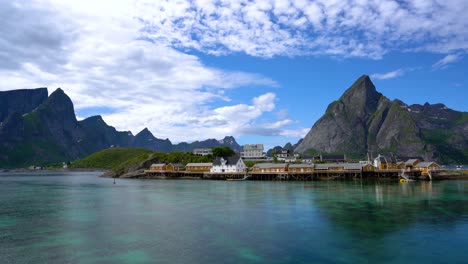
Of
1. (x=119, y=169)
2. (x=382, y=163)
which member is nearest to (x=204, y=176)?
(x=119, y=169)

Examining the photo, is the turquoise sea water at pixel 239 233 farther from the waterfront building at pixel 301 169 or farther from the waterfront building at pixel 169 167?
the waterfront building at pixel 169 167

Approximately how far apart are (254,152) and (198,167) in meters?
60.4

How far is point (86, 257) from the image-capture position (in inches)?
937

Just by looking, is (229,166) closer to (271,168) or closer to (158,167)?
(271,168)

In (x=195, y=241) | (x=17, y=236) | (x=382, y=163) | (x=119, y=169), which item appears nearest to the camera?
(x=195, y=241)

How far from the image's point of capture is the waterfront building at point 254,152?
184m

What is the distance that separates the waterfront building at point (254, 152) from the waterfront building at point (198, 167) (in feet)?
181

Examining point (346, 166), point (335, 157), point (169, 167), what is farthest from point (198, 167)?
point (335, 157)

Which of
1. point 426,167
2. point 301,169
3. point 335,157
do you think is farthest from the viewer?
point 335,157

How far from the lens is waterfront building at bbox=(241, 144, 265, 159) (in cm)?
18400

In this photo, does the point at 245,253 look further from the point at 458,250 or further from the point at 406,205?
the point at 406,205

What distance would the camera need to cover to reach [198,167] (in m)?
132

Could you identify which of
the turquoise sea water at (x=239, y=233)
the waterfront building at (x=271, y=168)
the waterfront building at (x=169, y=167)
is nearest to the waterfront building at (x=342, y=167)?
the waterfront building at (x=271, y=168)

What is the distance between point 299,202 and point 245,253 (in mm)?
28622
